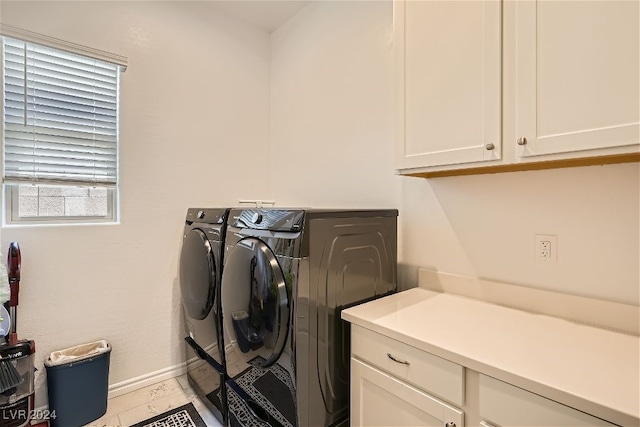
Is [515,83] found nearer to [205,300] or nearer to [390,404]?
[390,404]

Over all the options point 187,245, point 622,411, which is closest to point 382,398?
point 622,411

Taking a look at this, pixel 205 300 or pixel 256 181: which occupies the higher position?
pixel 256 181

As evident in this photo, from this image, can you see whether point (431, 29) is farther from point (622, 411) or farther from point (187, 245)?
point (187, 245)

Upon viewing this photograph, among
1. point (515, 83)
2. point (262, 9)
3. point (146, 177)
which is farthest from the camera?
point (262, 9)

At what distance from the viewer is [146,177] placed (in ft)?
7.35

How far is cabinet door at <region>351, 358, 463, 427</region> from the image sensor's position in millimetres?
1069

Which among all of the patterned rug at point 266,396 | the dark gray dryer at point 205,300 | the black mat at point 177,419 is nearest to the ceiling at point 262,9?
the dark gray dryer at point 205,300

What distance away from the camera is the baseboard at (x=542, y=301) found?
47.5 inches

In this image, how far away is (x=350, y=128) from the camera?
2.20 meters

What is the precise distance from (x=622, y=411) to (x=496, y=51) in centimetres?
113

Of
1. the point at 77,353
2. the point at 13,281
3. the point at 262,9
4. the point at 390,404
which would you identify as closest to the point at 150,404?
the point at 77,353

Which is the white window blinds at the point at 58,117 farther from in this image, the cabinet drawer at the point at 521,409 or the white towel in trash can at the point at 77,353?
the cabinet drawer at the point at 521,409

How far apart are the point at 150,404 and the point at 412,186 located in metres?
2.10

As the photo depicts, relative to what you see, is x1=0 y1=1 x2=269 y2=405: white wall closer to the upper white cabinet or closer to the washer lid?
the washer lid
